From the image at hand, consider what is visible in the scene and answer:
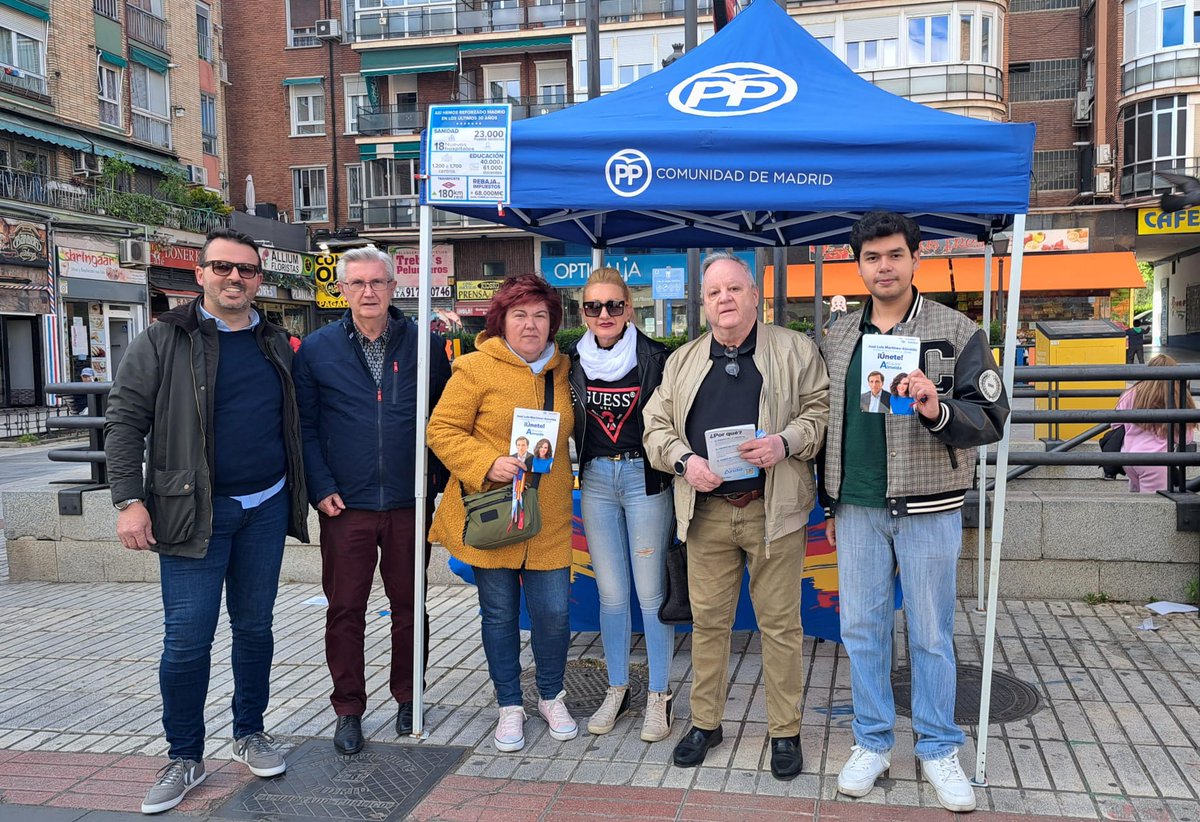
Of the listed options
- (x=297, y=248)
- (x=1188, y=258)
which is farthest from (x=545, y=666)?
(x=1188, y=258)

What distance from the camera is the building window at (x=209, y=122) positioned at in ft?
111

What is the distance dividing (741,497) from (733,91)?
5.78 feet

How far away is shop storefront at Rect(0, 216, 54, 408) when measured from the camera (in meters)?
22.3

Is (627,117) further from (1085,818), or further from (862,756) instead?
(1085,818)

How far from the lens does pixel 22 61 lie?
24.2 meters

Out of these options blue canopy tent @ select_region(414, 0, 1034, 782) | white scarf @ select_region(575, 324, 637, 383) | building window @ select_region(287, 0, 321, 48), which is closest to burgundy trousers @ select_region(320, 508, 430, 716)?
blue canopy tent @ select_region(414, 0, 1034, 782)

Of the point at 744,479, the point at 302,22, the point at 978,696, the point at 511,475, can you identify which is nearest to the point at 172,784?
the point at 511,475

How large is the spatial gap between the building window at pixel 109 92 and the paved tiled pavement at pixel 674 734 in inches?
1006

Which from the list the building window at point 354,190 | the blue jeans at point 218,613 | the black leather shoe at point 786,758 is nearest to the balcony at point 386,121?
the building window at point 354,190

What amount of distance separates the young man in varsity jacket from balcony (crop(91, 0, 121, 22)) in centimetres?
2999

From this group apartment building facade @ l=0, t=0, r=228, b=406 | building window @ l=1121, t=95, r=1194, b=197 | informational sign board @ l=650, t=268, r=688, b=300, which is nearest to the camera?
informational sign board @ l=650, t=268, r=688, b=300

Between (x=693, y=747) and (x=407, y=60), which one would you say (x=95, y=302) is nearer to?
(x=407, y=60)

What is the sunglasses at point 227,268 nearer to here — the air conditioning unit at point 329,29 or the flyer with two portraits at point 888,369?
the flyer with two portraits at point 888,369

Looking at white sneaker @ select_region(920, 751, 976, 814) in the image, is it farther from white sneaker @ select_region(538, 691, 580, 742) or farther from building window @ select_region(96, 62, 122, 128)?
building window @ select_region(96, 62, 122, 128)
